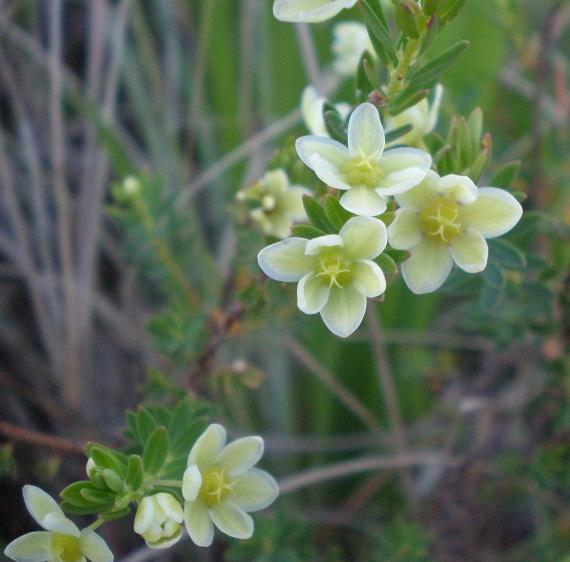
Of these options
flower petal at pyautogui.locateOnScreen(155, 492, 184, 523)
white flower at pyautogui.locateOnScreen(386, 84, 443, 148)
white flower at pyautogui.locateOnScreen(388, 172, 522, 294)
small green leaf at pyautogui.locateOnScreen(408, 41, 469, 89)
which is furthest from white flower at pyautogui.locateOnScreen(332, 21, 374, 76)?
flower petal at pyautogui.locateOnScreen(155, 492, 184, 523)

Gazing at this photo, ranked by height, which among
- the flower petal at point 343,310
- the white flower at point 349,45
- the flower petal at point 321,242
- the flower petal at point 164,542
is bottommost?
the flower petal at point 164,542

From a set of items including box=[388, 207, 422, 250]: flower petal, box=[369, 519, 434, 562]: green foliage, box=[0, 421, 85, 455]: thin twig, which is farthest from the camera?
box=[369, 519, 434, 562]: green foliage

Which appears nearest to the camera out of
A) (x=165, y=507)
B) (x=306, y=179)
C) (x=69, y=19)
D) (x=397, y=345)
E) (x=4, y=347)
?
(x=165, y=507)

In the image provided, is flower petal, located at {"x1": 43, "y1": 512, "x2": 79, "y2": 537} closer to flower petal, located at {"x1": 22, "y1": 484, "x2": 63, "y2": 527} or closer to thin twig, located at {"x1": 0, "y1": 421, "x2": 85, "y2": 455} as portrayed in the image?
flower petal, located at {"x1": 22, "y1": 484, "x2": 63, "y2": 527}

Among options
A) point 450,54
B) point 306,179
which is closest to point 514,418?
point 306,179

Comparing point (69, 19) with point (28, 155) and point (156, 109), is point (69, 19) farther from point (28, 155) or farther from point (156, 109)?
point (28, 155)

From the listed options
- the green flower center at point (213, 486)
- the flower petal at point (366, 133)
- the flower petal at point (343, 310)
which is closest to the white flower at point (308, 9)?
the flower petal at point (366, 133)

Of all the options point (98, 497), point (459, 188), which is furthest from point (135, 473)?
point (459, 188)

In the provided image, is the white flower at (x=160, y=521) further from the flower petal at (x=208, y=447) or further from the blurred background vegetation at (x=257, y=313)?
the blurred background vegetation at (x=257, y=313)
